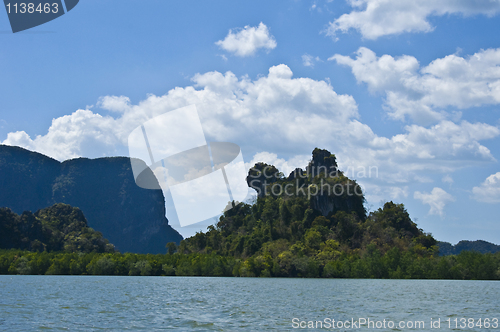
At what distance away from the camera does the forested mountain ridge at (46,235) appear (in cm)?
14288

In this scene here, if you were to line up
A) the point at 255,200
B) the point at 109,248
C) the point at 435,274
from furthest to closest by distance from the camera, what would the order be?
the point at 255,200
the point at 109,248
the point at 435,274

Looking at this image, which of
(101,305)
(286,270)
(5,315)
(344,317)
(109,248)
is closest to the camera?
(5,315)

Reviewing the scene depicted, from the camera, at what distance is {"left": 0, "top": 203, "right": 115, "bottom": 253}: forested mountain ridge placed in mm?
142875

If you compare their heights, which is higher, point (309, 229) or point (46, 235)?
point (309, 229)

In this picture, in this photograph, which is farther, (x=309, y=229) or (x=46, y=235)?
(x=46, y=235)

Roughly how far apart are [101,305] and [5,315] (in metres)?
7.76

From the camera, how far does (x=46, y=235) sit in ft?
506

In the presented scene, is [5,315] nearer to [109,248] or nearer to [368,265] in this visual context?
[368,265]

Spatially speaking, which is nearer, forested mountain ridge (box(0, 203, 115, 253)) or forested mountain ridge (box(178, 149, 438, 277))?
forested mountain ridge (box(178, 149, 438, 277))

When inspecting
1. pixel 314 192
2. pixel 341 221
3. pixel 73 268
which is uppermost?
pixel 314 192

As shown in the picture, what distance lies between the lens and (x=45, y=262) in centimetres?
10450

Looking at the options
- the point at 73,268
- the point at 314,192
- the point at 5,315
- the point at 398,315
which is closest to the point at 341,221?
the point at 314,192

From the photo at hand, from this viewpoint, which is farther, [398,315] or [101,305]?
[101,305]

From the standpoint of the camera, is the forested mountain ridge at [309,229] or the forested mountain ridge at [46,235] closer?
the forested mountain ridge at [309,229]
